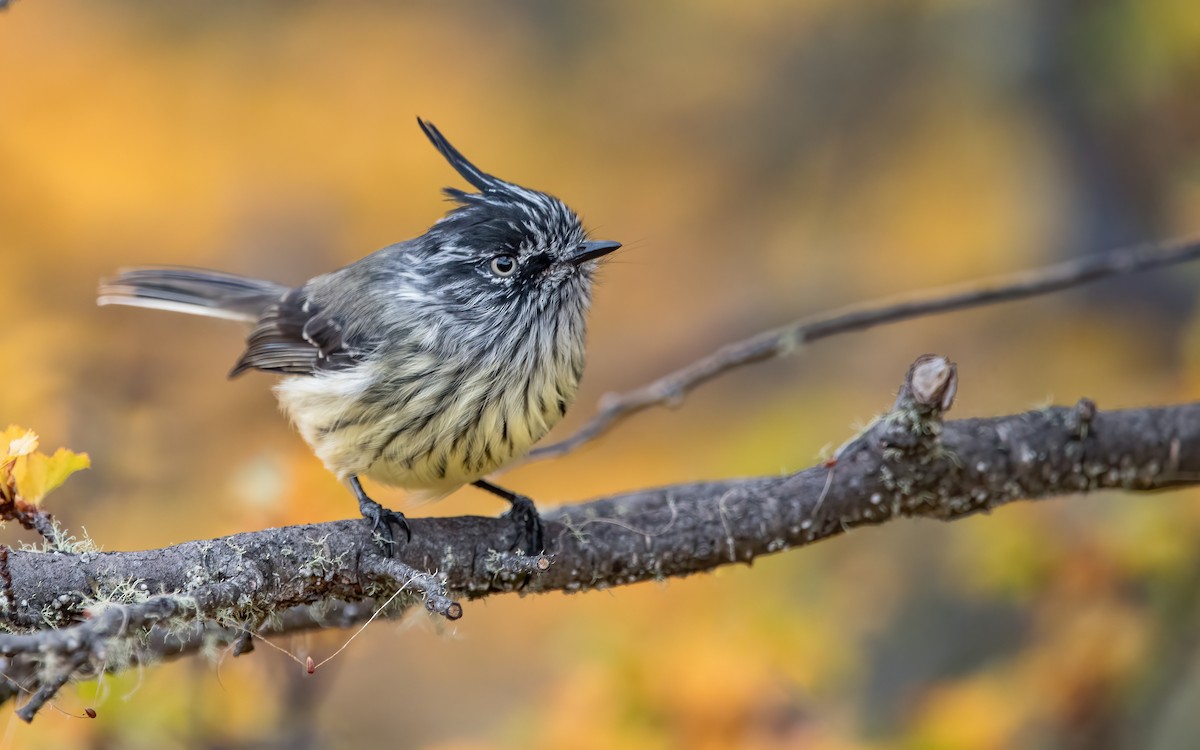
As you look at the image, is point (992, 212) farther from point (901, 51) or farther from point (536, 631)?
point (536, 631)

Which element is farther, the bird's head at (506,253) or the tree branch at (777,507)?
the bird's head at (506,253)

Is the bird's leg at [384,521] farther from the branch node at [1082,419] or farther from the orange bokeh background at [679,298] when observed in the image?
the branch node at [1082,419]

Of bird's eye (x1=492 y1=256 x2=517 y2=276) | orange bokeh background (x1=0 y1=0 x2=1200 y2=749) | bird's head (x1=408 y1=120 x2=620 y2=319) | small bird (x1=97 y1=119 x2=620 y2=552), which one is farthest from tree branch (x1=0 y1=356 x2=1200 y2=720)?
bird's eye (x1=492 y1=256 x2=517 y2=276)

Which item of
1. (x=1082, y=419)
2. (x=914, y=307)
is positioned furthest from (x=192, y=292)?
(x=1082, y=419)

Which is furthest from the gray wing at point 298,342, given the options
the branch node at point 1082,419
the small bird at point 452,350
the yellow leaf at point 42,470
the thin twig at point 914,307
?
the branch node at point 1082,419

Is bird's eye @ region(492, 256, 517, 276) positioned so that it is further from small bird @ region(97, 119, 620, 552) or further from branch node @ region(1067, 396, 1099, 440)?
branch node @ region(1067, 396, 1099, 440)

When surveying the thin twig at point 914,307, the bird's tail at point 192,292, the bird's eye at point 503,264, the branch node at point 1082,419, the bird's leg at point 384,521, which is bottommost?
the bird's leg at point 384,521

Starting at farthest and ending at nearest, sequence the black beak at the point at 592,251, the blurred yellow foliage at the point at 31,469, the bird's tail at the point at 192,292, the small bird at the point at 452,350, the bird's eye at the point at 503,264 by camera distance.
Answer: the bird's tail at the point at 192,292
the bird's eye at the point at 503,264
the black beak at the point at 592,251
the small bird at the point at 452,350
the blurred yellow foliage at the point at 31,469

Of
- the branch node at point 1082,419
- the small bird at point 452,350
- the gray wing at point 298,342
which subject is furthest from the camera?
the gray wing at point 298,342

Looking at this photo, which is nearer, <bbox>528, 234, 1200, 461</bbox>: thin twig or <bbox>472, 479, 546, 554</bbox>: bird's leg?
<bbox>472, 479, 546, 554</bbox>: bird's leg

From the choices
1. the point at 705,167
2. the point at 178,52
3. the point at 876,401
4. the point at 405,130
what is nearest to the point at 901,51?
the point at 705,167
